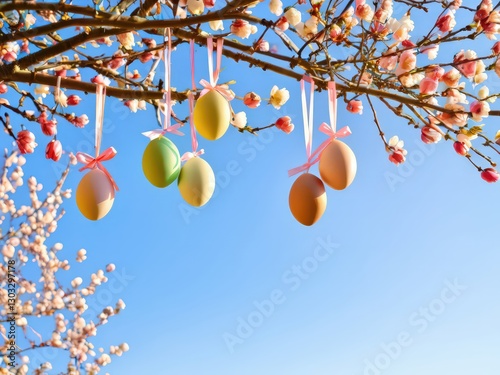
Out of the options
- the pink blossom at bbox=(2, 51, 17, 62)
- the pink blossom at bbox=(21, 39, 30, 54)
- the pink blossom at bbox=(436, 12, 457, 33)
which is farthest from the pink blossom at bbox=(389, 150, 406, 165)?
the pink blossom at bbox=(21, 39, 30, 54)

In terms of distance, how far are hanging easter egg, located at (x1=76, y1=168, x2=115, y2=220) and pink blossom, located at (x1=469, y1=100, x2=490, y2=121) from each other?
3.90ft

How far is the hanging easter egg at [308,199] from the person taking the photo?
1279mm

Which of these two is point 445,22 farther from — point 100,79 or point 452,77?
point 100,79

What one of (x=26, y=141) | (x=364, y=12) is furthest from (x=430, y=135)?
(x=26, y=141)

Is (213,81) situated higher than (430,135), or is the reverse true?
(213,81)

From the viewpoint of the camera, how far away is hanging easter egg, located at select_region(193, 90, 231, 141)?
1.26 m

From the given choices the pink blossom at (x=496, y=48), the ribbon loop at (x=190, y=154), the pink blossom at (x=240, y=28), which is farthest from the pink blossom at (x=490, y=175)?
the ribbon loop at (x=190, y=154)

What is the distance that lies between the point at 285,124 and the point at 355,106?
0.30m

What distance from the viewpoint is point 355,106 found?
2004 mm

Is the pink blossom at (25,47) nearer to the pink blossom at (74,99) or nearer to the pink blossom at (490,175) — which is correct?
the pink blossom at (74,99)

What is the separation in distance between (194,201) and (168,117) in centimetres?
22

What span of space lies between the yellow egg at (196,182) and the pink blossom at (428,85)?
2.76 ft

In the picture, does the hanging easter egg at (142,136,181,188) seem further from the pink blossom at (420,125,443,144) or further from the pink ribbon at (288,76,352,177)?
the pink blossom at (420,125,443,144)

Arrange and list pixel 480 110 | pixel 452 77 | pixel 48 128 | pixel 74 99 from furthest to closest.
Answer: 1. pixel 74 99
2. pixel 48 128
3. pixel 452 77
4. pixel 480 110
